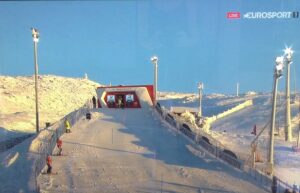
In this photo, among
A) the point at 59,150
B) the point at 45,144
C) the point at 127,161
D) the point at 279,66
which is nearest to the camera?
the point at 127,161

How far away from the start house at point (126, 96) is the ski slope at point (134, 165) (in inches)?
507

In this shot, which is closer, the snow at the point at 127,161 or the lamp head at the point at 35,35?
the snow at the point at 127,161

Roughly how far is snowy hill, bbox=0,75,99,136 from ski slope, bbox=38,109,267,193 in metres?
17.9

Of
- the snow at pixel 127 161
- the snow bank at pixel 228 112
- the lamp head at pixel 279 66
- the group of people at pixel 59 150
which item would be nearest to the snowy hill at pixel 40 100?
the snow at pixel 127 161

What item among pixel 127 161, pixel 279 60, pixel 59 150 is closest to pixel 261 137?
pixel 279 60

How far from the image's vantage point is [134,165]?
21.2m

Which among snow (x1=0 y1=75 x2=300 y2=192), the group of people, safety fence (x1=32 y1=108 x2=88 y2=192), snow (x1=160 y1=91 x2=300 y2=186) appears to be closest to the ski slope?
snow (x1=0 y1=75 x2=300 y2=192)

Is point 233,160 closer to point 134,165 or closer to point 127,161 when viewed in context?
point 134,165

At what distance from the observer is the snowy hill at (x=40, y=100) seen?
50562mm

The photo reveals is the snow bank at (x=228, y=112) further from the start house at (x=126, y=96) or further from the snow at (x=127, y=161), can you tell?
the snow at (x=127, y=161)

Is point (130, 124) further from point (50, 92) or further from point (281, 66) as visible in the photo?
point (50, 92)

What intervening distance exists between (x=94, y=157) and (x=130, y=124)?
31.9 feet

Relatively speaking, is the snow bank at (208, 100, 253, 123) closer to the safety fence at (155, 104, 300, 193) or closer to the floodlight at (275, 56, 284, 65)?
the safety fence at (155, 104, 300, 193)

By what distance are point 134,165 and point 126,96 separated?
78.0 ft
